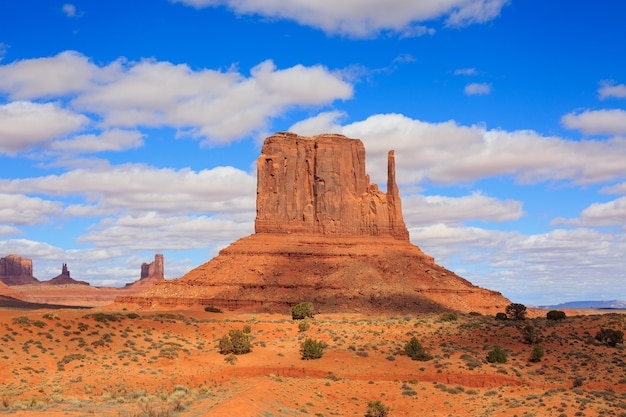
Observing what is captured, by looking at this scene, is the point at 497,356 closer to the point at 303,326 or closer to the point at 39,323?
the point at 303,326

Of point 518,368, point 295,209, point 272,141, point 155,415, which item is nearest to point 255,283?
point 295,209

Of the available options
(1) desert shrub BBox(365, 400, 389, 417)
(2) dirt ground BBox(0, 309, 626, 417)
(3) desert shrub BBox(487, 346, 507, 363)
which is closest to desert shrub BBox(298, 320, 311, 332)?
(2) dirt ground BBox(0, 309, 626, 417)

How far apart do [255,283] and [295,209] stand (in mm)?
23292

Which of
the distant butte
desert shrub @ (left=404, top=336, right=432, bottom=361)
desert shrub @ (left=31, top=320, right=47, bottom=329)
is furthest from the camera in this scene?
the distant butte

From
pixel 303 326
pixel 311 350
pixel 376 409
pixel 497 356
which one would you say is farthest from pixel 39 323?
pixel 497 356

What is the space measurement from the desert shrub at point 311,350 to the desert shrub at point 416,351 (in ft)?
18.6

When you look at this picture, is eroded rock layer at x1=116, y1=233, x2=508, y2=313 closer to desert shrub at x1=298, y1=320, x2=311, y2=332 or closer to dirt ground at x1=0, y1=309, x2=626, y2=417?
desert shrub at x1=298, y1=320, x2=311, y2=332

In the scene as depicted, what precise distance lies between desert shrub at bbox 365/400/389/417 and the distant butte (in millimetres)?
63686

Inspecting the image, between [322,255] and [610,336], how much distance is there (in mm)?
70499

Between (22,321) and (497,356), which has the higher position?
(22,321)

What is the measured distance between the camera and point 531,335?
5094 centimetres

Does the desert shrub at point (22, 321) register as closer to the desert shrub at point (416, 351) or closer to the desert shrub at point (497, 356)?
the desert shrub at point (416, 351)

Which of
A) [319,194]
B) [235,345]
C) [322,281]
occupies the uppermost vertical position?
[319,194]

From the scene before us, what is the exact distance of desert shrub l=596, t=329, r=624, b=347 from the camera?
49188 mm
